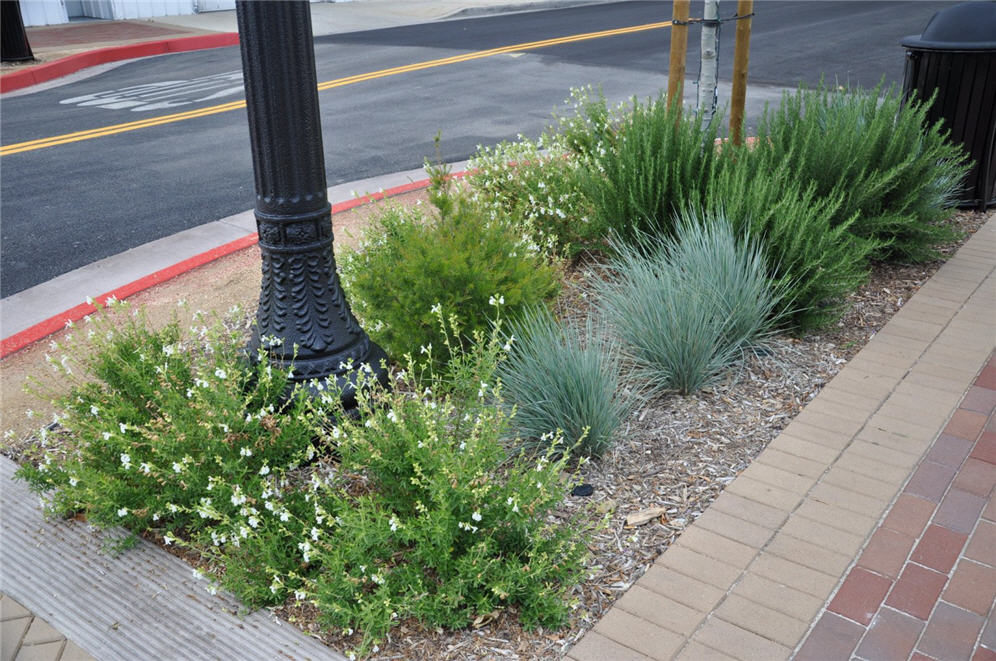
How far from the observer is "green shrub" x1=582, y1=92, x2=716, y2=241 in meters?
5.30

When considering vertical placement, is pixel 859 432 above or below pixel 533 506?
below

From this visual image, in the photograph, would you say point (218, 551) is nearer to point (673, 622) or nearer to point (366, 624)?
point (366, 624)

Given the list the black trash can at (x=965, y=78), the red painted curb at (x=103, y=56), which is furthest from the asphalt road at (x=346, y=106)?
the black trash can at (x=965, y=78)

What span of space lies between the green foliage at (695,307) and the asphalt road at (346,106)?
12.9 ft

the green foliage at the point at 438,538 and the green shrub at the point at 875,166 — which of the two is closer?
the green foliage at the point at 438,538

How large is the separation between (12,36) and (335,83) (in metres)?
5.99

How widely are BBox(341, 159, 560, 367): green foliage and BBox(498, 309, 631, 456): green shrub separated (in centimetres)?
38

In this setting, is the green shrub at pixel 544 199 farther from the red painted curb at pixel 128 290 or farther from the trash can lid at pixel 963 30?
the trash can lid at pixel 963 30

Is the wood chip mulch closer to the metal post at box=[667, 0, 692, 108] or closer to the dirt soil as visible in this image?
the dirt soil

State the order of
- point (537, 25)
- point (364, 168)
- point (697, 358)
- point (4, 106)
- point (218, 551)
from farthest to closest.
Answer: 1. point (537, 25)
2. point (4, 106)
3. point (364, 168)
4. point (697, 358)
5. point (218, 551)

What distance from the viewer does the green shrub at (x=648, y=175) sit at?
530cm

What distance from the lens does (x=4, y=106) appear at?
1303 centimetres

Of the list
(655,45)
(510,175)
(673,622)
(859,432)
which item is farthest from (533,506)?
(655,45)

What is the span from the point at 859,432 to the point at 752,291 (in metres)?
0.91
